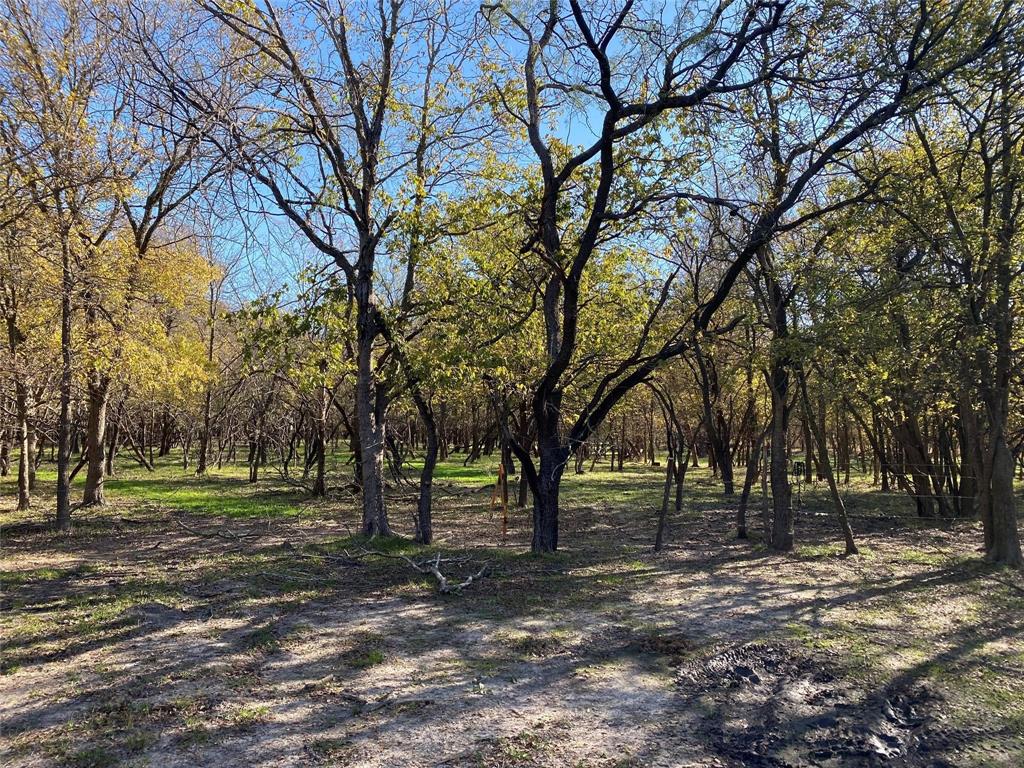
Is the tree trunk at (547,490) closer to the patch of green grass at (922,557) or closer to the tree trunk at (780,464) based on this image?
the tree trunk at (780,464)

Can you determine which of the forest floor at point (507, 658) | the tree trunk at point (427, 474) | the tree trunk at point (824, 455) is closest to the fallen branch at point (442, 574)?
the forest floor at point (507, 658)

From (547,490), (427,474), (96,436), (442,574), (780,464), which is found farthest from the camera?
(96,436)

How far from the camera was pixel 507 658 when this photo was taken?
16.1ft

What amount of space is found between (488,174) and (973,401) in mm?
7785

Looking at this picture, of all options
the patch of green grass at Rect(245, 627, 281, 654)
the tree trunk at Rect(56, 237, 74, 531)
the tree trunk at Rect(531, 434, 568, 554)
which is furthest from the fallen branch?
the tree trunk at Rect(56, 237, 74, 531)

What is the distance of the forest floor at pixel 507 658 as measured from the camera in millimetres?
3580

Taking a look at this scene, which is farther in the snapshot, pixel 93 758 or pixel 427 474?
pixel 427 474

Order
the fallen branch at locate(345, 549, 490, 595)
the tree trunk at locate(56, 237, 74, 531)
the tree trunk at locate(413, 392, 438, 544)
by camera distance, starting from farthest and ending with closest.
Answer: the tree trunk at locate(56, 237, 74, 531) → the tree trunk at locate(413, 392, 438, 544) → the fallen branch at locate(345, 549, 490, 595)

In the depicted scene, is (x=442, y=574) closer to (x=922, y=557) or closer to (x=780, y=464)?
(x=780, y=464)

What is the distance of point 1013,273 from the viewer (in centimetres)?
801

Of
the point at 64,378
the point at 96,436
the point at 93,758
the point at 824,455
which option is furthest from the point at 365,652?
the point at 96,436

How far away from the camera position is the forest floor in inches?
141

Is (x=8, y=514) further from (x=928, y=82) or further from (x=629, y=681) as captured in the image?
(x=928, y=82)

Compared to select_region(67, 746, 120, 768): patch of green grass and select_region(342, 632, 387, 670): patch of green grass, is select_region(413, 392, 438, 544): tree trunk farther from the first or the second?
select_region(67, 746, 120, 768): patch of green grass
